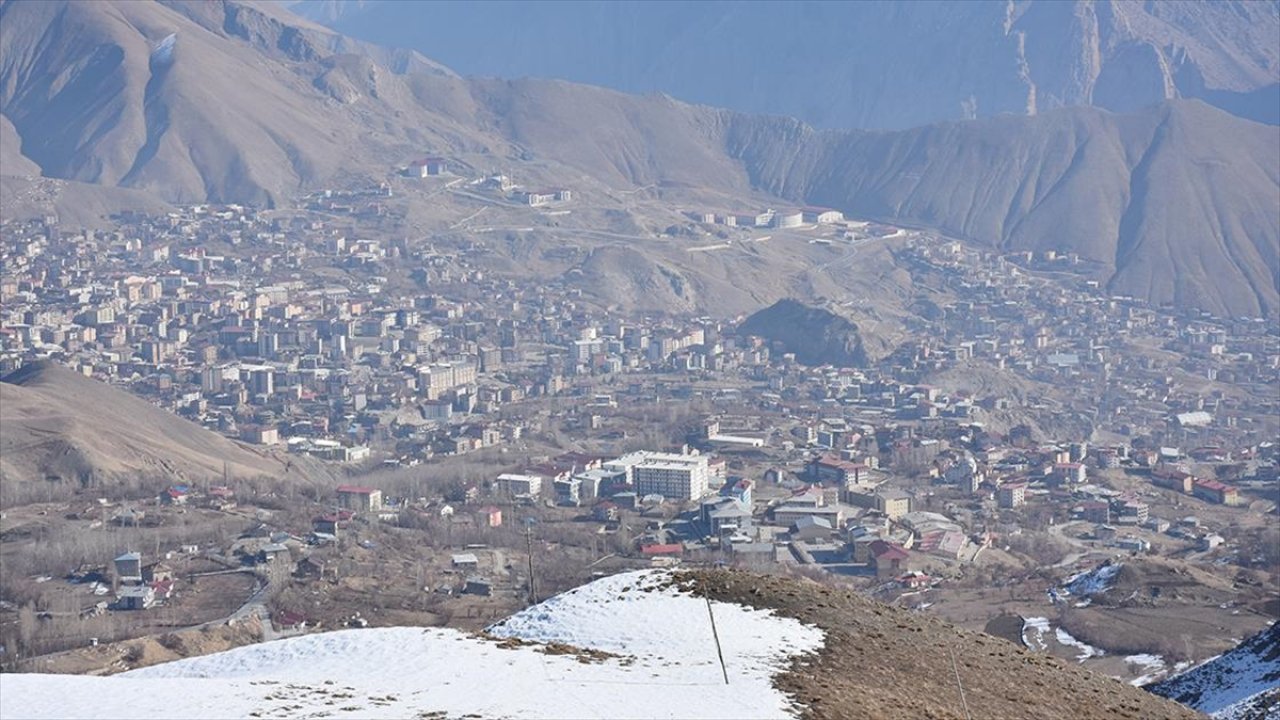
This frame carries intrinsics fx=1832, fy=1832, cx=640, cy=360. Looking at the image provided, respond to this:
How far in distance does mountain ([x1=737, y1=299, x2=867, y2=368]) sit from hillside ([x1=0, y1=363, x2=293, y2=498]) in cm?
3325

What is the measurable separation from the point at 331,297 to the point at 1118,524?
54818 mm

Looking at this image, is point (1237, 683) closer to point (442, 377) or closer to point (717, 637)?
point (717, 637)

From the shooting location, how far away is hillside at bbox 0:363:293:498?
55656 mm

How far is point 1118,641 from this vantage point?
124 feet

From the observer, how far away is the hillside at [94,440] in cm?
5566

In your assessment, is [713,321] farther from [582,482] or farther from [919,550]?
[919,550]

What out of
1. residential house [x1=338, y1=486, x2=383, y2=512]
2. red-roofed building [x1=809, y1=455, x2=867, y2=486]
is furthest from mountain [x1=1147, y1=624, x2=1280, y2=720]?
red-roofed building [x1=809, y1=455, x2=867, y2=486]

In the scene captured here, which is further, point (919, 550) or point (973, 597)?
point (919, 550)

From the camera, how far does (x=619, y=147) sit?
145m

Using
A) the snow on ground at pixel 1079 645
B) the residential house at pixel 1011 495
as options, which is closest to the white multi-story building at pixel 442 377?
the residential house at pixel 1011 495

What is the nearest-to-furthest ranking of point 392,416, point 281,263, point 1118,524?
1. point 1118,524
2. point 392,416
3. point 281,263

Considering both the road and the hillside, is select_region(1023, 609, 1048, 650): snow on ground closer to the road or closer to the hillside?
the road

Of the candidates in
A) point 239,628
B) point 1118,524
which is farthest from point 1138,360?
point 239,628

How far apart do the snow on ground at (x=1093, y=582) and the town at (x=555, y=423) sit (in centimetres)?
148
